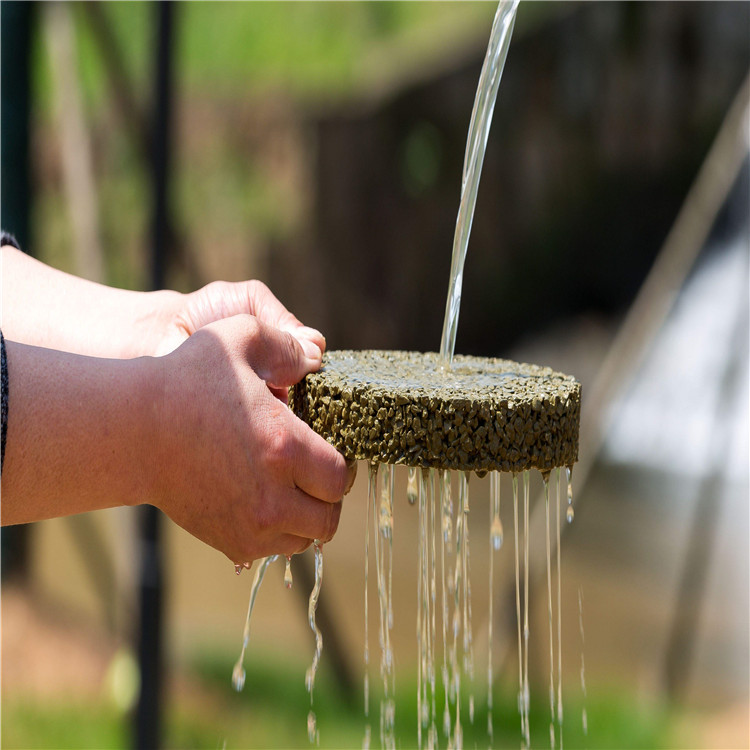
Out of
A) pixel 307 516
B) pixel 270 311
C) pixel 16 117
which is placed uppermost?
pixel 16 117

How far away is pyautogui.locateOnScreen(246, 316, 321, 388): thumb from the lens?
1499 millimetres

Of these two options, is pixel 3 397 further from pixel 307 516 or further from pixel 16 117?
pixel 16 117

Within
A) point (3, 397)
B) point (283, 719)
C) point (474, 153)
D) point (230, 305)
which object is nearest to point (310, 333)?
point (230, 305)

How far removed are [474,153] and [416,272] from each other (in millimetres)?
6238

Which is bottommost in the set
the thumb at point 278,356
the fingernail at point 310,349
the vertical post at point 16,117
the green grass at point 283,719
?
Result: the green grass at point 283,719

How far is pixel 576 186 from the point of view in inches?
291

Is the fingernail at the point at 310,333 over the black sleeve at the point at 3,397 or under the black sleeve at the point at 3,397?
over

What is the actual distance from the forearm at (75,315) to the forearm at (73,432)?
37cm

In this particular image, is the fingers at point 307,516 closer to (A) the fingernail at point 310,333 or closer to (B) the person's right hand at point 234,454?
(B) the person's right hand at point 234,454

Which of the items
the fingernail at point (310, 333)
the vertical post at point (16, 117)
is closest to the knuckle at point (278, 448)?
the fingernail at point (310, 333)

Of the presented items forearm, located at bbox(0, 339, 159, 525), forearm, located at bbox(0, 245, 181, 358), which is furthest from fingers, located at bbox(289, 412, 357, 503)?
forearm, located at bbox(0, 245, 181, 358)

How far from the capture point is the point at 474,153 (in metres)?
1.69

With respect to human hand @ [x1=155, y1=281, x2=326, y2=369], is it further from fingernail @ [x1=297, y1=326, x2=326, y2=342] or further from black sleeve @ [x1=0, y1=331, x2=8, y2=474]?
black sleeve @ [x1=0, y1=331, x2=8, y2=474]

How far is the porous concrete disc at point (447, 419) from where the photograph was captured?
1422mm
